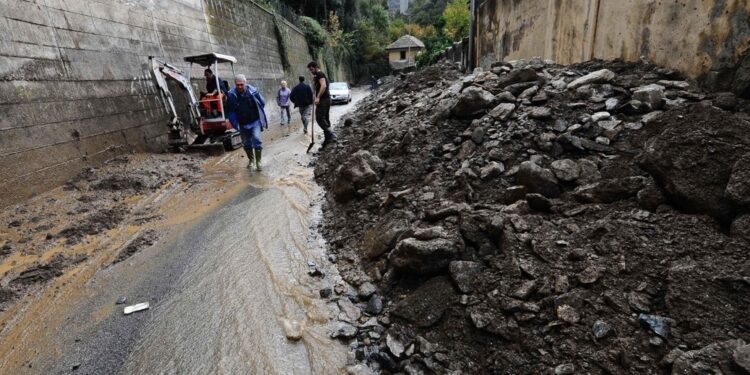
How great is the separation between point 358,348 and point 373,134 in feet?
14.7

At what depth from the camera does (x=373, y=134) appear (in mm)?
6465

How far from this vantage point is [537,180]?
3008 mm

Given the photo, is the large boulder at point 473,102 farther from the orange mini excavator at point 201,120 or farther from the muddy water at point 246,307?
the orange mini excavator at point 201,120

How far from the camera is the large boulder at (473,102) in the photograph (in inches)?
177

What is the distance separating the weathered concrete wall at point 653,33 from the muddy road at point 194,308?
12.8 ft

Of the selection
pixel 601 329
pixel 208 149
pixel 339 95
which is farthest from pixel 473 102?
pixel 339 95

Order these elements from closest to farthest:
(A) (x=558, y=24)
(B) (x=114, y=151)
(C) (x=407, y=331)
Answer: (C) (x=407, y=331)
(A) (x=558, y=24)
(B) (x=114, y=151)

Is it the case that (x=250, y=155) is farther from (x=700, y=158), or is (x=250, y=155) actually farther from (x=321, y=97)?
(x=700, y=158)

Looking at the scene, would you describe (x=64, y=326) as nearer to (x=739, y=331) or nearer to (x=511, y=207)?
(x=511, y=207)

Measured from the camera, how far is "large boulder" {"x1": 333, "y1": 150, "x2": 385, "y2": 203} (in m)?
4.69

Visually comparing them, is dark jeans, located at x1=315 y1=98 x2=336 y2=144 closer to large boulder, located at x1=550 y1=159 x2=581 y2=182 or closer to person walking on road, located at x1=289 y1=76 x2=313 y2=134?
person walking on road, located at x1=289 y1=76 x2=313 y2=134

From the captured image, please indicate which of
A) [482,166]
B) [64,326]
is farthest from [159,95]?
[482,166]

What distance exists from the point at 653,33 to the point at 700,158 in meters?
2.35

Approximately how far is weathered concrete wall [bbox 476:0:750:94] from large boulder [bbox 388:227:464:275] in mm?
2652
